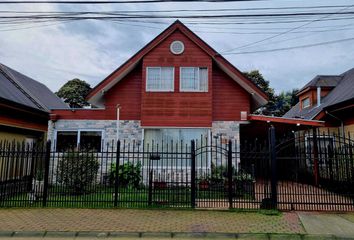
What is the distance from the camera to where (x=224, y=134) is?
14453 mm

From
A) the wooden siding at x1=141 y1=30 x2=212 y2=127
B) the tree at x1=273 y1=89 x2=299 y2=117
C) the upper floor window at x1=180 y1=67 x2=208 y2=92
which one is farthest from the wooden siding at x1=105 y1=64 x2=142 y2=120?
the tree at x1=273 y1=89 x2=299 y2=117

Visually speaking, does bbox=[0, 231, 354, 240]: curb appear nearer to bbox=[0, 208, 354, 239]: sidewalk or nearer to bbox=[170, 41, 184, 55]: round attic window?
bbox=[0, 208, 354, 239]: sidewalk

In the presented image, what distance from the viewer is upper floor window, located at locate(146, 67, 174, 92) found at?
1446 centimetres

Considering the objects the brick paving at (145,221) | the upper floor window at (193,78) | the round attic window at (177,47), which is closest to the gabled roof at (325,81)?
the upper floor window at (193,78)

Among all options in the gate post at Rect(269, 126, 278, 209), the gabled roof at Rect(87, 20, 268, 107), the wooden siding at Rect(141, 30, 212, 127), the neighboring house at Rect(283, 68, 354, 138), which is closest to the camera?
the gate post at Rect(269, 126, 278, 209)

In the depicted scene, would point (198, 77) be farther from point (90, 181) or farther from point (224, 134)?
point (90, 181)

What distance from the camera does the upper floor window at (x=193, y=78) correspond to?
47.2 feet

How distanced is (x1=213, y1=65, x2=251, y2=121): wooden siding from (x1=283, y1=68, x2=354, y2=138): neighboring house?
432 cm

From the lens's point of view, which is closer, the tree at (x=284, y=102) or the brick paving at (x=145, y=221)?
the brick paving at (x=145, y=221)

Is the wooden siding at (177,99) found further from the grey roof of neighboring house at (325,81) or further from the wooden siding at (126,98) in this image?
the grey roof of neighboring house at (325,81)

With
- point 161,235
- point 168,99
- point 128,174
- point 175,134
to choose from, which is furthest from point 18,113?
point 161,235

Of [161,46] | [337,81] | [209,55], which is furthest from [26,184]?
[337,81]

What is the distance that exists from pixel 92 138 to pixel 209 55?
23.1 feet

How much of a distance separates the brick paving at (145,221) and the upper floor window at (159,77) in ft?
23.0
